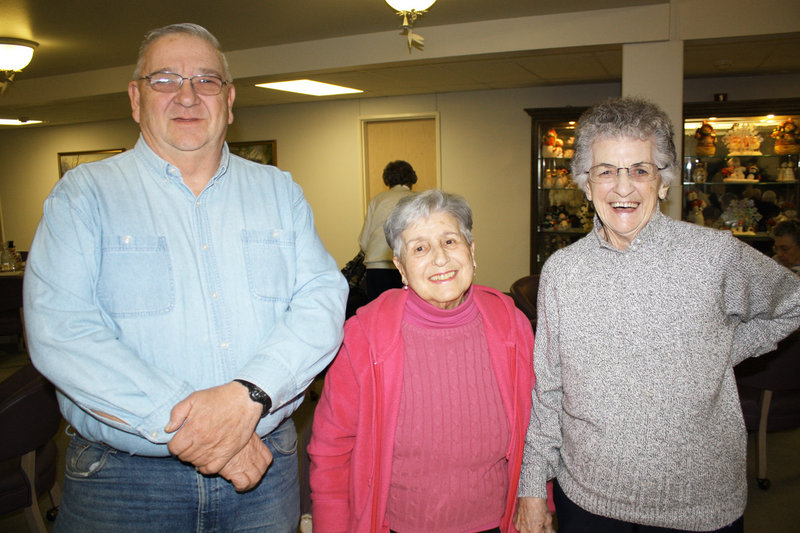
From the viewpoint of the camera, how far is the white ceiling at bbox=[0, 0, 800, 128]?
3.88 m

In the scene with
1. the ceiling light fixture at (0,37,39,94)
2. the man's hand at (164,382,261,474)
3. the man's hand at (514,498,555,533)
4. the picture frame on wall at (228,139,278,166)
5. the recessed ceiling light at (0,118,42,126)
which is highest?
the recessed ceiling light at (0,118,42,126)

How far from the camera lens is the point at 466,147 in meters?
7.04

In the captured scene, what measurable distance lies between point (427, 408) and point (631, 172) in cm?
81

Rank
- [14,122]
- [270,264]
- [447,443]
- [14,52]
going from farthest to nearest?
[14,122], [14,52], [447,443], [270,264]

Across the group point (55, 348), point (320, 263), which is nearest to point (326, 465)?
point (320, 263)

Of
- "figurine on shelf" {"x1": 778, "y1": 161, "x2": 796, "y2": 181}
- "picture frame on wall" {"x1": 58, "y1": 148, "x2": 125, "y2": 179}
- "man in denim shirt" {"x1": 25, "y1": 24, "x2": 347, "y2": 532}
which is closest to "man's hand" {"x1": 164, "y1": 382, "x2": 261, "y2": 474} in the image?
"man in denim shirt" {"x1": 25, "y1": 24, "x2": 347, "y2": 532}

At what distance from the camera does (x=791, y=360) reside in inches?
105

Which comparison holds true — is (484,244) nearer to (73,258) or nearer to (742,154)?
(742,154)

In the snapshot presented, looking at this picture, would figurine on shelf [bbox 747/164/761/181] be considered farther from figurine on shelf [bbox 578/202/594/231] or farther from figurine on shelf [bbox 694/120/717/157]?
figurine on shelf [bbox 578/202/594/231]

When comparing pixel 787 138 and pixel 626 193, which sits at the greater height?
pixel 787 138

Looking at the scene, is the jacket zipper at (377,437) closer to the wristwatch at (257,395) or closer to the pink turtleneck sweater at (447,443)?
the pink turtleneck sweater at (447,443)

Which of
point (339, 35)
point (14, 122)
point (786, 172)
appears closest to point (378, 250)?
point (339, 35)

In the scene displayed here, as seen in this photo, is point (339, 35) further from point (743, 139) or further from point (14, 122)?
point (14, 122)

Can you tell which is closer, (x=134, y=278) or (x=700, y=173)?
(x=134, y=278)
